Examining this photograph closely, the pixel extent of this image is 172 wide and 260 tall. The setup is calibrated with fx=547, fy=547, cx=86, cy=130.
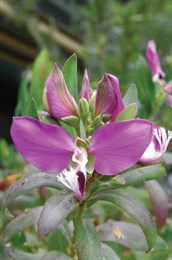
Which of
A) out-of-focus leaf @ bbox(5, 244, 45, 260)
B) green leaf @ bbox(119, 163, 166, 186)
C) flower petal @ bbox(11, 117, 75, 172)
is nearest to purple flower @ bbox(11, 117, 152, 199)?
flower petal @ bbox(11, 117, 75, 172)

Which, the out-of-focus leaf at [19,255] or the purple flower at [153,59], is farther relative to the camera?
the purple flower at [153,59]

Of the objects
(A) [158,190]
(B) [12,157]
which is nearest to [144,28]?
(B) [12,157]

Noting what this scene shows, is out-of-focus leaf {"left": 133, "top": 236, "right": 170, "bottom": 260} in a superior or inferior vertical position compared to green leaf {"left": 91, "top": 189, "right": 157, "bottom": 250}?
inferior

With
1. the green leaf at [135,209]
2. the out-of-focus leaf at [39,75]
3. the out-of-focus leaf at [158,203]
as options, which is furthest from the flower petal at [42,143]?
the out-of-focus leaf at [39,75]

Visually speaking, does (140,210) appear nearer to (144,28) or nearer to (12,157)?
(12,157)

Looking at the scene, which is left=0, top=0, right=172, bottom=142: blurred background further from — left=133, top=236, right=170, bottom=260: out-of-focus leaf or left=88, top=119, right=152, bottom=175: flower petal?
left=88, top=119, right=152, bottom=175: flower petal

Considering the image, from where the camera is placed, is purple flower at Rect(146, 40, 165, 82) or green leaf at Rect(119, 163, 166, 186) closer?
A: green leaf at Rect(119, 163, 166, 186)

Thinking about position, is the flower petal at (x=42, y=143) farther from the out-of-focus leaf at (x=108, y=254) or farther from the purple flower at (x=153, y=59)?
the purple flower at (x=153, y=59)
